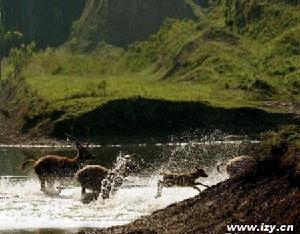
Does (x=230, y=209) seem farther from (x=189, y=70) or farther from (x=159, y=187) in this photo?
(x=189, y=70)

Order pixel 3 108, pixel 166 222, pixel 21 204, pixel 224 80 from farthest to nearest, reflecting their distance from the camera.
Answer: pixel 3 108
pixel 224 80
pixel 21 204
pixel 166 222

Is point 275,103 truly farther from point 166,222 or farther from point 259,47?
point 166,222

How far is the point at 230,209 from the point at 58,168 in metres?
19.1

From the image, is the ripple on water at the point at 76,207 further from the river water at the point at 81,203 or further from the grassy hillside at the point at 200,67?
the grassy hillside at the point at 200,67

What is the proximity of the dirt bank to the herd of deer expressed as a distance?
20.6 ft

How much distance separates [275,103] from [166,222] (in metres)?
71.9

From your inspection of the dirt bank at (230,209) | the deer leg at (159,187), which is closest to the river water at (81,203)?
the deer leg at (159,187)

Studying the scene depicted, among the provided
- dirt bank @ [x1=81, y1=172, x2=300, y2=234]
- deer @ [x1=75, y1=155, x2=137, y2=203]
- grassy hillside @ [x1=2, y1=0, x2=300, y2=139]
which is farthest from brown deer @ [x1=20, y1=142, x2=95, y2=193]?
grassy hillside @ [x1=2, y1=0, x2=300, y2=139]

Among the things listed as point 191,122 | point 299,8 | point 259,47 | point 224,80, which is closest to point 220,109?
point 191,122

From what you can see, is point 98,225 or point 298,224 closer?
point 298,224

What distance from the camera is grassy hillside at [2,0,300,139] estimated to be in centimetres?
9950

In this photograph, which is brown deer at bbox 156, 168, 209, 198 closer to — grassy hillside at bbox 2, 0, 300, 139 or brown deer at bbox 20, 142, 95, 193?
brown deer at bbox 20, 142, 95, 193

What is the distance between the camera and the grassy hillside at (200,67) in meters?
99.5

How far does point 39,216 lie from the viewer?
3212cm
